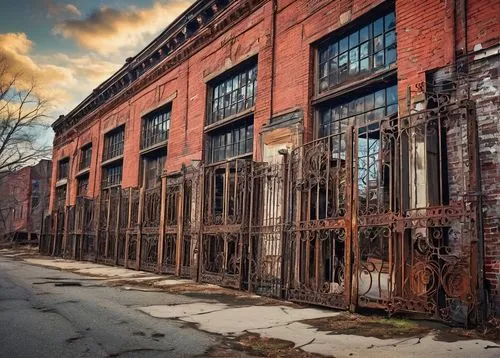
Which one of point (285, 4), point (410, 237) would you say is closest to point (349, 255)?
point (410, 237)

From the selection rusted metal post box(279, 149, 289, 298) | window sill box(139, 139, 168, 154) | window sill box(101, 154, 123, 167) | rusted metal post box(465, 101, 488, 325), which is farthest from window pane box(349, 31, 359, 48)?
window sill box(101, 154, 123, 167)

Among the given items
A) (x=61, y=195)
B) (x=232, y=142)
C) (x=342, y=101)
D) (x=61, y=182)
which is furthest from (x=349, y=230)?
(x=61, y=195)

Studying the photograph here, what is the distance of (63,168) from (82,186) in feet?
14.5

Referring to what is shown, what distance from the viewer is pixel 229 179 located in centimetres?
999

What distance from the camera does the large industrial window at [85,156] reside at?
23.7 metres

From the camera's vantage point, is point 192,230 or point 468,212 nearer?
point 468,212

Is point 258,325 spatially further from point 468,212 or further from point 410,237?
point 468,212

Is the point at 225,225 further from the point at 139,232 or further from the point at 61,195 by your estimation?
the point at 61,195

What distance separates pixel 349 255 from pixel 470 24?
392 centimetres

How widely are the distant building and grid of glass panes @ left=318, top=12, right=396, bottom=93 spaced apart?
3771cm

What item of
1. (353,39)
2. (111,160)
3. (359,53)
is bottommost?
(111,160)

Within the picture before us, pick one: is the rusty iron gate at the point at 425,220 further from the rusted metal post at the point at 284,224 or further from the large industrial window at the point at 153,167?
the large industrial window at the point at 153,167

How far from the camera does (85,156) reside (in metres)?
24.3

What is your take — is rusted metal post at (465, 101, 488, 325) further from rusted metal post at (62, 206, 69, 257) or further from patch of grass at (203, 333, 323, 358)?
rusted metal post at (62, 206, 69, 257)
